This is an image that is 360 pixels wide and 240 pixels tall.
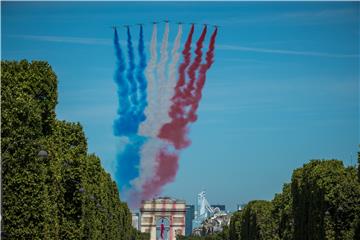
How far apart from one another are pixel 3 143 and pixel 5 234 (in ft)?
16.6

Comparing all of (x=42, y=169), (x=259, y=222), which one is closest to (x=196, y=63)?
(x=259, y=222)

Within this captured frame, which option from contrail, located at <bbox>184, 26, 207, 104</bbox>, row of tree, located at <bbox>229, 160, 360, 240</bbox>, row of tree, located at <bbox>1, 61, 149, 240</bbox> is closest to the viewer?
row of tree, located at <bbox>1, 61, 149, 240</bbox>

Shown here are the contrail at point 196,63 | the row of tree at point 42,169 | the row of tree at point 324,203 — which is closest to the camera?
the row of tree at point 42,169

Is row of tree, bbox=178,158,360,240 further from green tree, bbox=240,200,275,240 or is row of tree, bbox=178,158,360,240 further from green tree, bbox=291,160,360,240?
green tree, bbox=240,200,275,240

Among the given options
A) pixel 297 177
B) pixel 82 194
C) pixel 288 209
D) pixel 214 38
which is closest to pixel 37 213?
pixel 82 194

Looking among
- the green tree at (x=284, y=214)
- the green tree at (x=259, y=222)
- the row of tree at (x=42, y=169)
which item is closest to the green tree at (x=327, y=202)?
the green tree at (x=284, y=214)

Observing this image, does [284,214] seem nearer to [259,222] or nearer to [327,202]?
[259,222]

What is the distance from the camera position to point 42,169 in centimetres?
5478

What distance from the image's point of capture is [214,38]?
387 ft

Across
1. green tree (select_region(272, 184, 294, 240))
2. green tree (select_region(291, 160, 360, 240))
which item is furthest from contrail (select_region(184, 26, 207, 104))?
green tree (select_region(291, 160, 360, 240))

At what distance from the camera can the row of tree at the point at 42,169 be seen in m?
53.2

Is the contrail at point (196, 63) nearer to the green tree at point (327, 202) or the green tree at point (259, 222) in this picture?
the green tree at point (259, 222)

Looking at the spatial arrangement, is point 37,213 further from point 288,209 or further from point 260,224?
point 260,224

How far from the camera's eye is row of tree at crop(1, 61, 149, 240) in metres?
53.2
